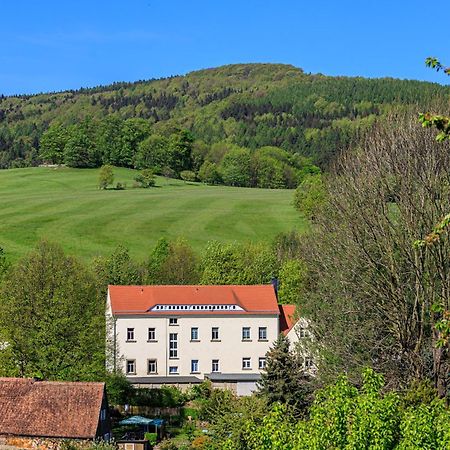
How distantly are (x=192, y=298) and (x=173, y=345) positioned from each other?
4077mm

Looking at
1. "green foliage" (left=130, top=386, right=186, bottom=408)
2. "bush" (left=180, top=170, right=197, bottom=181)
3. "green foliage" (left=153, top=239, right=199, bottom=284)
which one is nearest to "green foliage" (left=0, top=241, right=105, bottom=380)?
"green foliage" (left=130, top=386, right=186, bottom=408)

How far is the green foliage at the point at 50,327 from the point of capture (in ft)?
160

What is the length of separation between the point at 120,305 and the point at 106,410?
21548mm

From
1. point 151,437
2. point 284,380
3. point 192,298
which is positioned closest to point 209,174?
point 192,298

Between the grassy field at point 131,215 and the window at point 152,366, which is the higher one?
the grassy field at point 131,215

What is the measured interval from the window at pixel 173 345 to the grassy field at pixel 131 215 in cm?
4199

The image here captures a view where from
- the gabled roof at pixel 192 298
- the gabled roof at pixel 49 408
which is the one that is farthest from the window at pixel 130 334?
the gabled roof at pixel 49 408

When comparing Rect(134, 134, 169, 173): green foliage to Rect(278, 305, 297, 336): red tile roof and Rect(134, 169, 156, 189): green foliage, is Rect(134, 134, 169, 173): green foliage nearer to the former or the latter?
Rect(134, 169, 156, 189): green foliage

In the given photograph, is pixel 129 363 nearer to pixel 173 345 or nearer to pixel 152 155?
pixel 173 345

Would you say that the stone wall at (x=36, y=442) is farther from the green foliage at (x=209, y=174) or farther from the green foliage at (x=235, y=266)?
the green foliage at (x=209, y=174)

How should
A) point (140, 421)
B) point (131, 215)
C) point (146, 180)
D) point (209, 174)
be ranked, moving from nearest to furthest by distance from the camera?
point (140, 421), point (131, 215), point (146, 180), point (209, 174)

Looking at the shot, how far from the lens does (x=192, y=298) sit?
6688 centimetres

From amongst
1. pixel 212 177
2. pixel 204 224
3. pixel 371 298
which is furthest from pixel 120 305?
pixel 212 177

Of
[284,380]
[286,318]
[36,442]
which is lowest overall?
[36,442]
